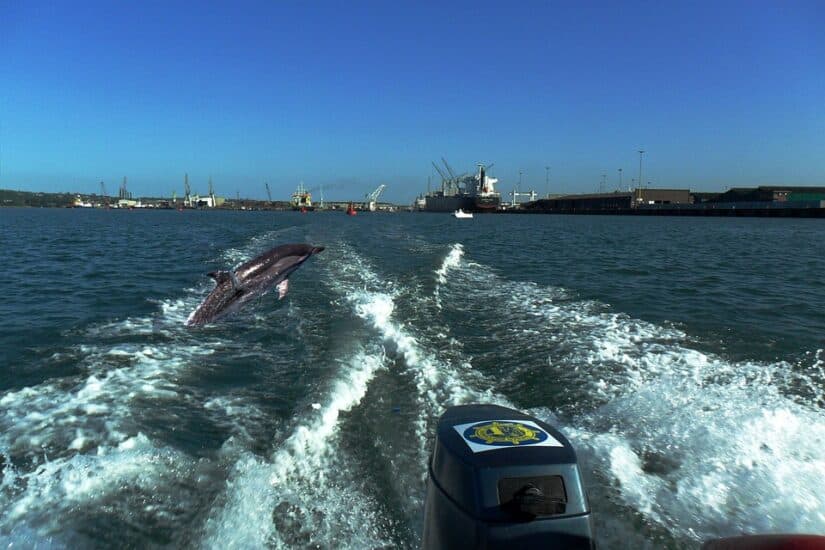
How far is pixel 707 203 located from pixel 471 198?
57.1m

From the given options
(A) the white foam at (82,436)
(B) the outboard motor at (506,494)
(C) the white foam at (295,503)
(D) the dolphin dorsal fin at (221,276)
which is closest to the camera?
(B) the outboard motor at (506,494)

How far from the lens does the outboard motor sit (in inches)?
83.1

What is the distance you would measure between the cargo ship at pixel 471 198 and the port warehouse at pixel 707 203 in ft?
36.0

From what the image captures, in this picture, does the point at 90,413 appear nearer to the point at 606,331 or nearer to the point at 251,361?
the point at 251,361

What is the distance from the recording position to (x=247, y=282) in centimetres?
1055

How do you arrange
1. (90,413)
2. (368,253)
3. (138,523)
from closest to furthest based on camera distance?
(138,523)
(90,413)
(368,253)

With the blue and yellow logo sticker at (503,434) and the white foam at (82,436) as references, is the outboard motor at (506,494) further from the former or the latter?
the white foam at (82,436)

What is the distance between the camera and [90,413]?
478 cm

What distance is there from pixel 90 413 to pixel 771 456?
6.22 metres

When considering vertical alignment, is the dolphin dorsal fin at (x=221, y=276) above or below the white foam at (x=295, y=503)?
above

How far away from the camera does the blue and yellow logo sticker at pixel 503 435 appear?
238cm

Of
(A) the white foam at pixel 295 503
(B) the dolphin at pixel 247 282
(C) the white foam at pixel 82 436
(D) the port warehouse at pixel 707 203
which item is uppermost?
(D) the port warehouse at pixel 707 203

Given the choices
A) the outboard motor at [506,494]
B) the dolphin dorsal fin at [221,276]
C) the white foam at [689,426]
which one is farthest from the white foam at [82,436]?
the white foam at [689,426]

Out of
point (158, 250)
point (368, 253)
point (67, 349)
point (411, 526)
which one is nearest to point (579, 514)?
point (411, 526)
